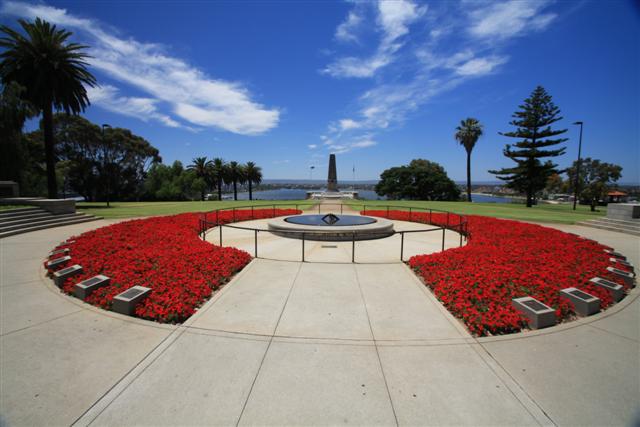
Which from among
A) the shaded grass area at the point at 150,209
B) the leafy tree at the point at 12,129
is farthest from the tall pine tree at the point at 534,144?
the leafy tree at the point at 12,129

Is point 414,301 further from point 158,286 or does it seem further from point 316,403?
point 158,286

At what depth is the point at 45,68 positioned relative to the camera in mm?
25312

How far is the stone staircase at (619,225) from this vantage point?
50.8 feet

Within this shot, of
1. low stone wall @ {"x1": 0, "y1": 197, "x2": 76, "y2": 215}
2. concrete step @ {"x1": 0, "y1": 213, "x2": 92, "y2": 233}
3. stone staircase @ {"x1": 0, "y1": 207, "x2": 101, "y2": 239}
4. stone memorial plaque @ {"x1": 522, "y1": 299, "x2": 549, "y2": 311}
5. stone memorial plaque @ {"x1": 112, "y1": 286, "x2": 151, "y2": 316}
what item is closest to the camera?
stone memorial plaque @ {"x1": 522, "y1": 299, "x2": 549, "y2": 311}

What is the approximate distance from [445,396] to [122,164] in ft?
218

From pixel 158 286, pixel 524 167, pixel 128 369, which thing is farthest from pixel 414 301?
pixel 524 167

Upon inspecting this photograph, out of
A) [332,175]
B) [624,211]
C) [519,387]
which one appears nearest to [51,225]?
[519,387]

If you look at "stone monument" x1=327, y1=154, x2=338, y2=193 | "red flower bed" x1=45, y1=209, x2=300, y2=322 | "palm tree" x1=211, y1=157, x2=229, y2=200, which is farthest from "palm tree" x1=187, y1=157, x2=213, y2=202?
"red flower bed" x1=45, y1=209, x2=300, y2=322

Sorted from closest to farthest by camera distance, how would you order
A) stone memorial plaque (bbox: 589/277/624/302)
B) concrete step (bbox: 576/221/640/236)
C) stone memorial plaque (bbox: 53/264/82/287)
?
stone memorial plaque (bbox: 589/277/624/302), stone memorial plaque (bbox: 53/264/82/287), concrete step (bbox: 576/221/640/236)

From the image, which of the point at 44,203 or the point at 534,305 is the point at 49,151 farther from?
the point at 534,305

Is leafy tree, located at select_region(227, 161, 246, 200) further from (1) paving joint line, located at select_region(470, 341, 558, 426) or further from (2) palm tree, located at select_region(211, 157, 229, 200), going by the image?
(1) paving joint line, located at select_region(470, 341, 558, 426)

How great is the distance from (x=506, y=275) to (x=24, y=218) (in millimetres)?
23165

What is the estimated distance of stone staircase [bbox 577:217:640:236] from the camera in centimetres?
1548

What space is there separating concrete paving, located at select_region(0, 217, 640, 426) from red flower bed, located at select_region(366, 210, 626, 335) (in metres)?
0.35
